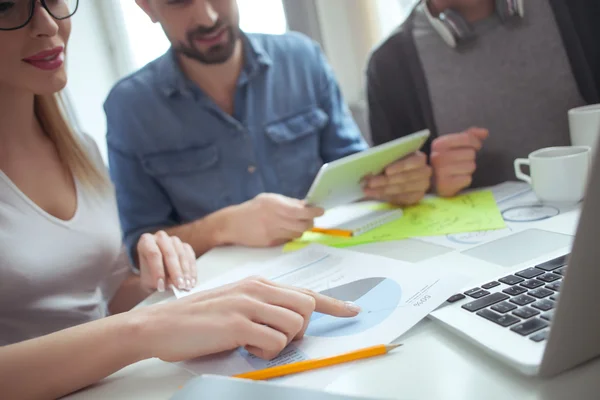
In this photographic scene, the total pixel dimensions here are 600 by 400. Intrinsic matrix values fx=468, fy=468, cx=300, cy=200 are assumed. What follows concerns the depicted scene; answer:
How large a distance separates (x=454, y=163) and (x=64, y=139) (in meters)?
0.78

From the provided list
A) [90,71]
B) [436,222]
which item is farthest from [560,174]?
[90,71]

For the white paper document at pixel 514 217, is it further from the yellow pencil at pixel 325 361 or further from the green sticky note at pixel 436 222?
the yellow pencil at pixel 325 361

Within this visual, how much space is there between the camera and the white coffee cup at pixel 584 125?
2.43 feet

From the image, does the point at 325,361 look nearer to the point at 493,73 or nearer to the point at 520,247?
the point at 520,247

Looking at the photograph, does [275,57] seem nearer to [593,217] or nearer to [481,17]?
[481,17]

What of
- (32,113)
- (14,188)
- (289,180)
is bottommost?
(289,180)

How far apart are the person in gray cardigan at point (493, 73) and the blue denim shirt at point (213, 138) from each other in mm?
211

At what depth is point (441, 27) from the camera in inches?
39.6

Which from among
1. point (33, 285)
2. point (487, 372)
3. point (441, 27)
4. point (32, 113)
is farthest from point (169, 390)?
point (441, 27)

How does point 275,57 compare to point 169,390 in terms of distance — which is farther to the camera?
point 275,57

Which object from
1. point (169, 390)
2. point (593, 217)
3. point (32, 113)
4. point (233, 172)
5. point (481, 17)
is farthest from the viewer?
point (233, 172)

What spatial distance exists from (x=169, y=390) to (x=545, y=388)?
0.31m

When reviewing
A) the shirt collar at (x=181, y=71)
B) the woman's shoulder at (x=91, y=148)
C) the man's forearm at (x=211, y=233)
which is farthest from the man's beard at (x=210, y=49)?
the man's forearm at (x=211, y=233)

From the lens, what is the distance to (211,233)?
89 cm
